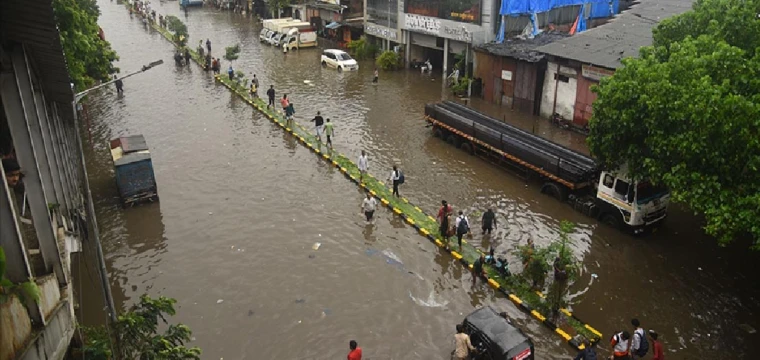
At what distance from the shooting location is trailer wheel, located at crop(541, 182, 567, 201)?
19.9 metres

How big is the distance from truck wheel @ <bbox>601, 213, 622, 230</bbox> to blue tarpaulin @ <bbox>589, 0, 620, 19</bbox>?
26424mm

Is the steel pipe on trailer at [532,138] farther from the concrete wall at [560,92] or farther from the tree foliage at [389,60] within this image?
the tree foliage at [389,60]

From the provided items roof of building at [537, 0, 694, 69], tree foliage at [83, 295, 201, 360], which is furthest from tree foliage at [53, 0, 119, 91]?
roof of building at [537, 0, 694, 69]

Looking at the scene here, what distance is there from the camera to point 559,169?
19625mm

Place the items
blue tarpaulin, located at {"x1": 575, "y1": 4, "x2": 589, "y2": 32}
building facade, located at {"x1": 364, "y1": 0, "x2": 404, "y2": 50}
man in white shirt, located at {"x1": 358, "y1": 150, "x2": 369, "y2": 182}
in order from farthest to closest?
1. building facade, located at {"x1": 364, "y1": 0, "x2": 404, "y2": 50}
2. blue tarpaulin, located at {"x1": 575, "y1": 4, "x2": 589, "y2": 32}
3. man in white shirt, located at {"x1": 358, "y1": 150, "x2": 369, "y2": 182}

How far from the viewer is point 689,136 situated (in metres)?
13.5

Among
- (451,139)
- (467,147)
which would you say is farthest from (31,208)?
(451,139)

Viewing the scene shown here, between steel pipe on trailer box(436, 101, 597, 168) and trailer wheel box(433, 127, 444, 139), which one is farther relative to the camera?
trailer wheel box(433, 127, 444, 139)

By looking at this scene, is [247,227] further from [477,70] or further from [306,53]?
[306,53]

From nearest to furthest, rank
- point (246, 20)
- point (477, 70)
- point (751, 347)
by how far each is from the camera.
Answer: point (751, 347)
point (477, 70)
point (246, 20)

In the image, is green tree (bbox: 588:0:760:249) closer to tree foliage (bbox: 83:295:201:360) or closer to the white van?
tree foliage (bbox: 83:295:201:360)

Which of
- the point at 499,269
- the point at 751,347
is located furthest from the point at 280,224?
the point at 751,347

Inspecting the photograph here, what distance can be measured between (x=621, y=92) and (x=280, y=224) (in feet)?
36.0

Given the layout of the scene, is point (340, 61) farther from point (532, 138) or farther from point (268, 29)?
point (532, 138)
